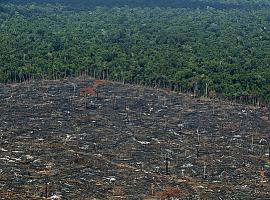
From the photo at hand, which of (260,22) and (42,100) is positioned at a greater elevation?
(260,22)

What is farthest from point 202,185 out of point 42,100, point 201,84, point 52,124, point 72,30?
point 72,30

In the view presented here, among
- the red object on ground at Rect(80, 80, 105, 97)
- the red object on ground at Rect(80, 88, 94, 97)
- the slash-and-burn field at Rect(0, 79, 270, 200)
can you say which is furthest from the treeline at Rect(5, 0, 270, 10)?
the slash-and-burn field at Rect(0, 79, 270, 200)

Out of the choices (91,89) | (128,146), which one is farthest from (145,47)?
(128,146)

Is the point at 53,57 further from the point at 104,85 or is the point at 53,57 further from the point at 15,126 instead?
the point at 15,126

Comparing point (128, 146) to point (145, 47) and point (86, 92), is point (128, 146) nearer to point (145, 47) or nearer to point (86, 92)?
point (86, 92)

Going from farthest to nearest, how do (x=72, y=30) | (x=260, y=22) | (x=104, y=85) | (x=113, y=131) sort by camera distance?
(x=260, y=22), (x=72, y=30), (x=104, y=85), (x=113, y=131)

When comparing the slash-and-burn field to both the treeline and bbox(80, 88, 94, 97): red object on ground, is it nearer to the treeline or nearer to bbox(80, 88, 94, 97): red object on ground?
bbox(80, 88, 94, 97): red object on ground
